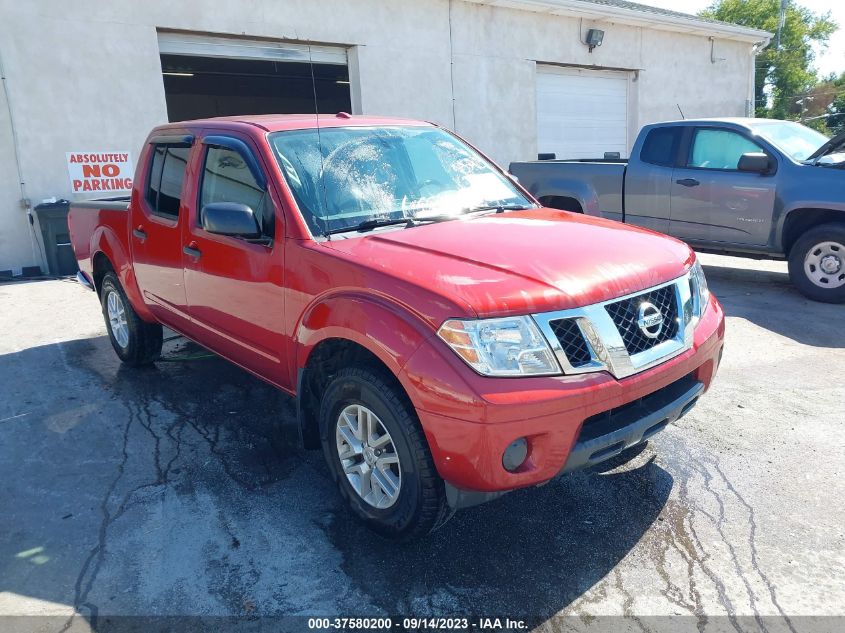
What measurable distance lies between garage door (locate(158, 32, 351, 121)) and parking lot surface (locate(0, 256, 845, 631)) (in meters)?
4.17

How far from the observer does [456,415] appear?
2521 mm

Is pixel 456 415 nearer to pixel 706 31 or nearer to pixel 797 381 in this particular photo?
pixel 797 381

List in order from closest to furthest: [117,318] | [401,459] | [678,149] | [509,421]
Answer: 1. [509,421]
2. [401,459]
3. [117,318]
4. [678,149]

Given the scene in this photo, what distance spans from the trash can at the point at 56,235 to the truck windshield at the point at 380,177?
23.2 ft

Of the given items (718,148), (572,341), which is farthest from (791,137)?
(572,341)

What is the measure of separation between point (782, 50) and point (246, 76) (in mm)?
47632

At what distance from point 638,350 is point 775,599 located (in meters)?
1.07

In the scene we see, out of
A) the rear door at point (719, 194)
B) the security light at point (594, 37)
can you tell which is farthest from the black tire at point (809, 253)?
the security light at point (594, 37)

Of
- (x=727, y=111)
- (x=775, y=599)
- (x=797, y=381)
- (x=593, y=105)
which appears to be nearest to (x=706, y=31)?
(x=727, y=111)

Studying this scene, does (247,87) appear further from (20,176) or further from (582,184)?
(582,184)

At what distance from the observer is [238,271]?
12.2 feet

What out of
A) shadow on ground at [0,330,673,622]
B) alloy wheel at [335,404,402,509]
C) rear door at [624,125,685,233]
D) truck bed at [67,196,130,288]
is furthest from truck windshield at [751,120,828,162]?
truck bed at [67,196,130,288]

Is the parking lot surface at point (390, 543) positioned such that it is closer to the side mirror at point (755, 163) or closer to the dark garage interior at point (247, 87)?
the side mirror at point (755, 163)

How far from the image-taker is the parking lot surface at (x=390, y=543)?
8.81 feet
